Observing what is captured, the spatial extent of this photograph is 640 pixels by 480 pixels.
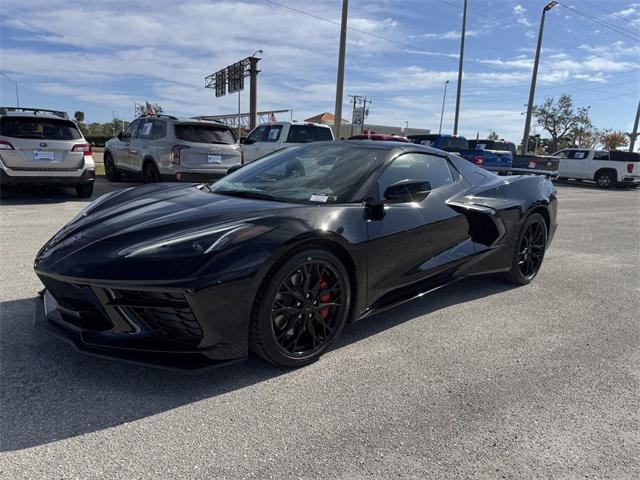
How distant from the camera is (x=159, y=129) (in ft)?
32.7

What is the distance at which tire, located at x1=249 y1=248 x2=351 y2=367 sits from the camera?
100 inches

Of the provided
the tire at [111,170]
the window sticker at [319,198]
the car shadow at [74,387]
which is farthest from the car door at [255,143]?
the car shadow at [74,387]

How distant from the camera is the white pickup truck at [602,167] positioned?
20703mm

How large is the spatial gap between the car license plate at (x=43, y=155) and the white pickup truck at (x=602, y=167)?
18575 mm

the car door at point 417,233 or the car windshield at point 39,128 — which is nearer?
the car door at point 417,233

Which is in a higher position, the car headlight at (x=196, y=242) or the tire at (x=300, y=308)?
the car headlight at (x=196, y=242)

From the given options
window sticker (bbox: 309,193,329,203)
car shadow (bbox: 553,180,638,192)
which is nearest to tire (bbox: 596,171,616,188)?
car shadow (bbox: 553,180,638,192)

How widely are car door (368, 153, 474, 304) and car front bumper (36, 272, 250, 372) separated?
105 centimetres

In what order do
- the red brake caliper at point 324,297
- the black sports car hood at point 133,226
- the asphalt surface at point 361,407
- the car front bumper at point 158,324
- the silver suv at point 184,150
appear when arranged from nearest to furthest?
1. the asphalt surface at point 361,407
2. the car front bumper at point 158,324
3. the black sports car hood at point 133,226
4. the red brake caliper at point 324,297
5. the silver suv at point 184,150

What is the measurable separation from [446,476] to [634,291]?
384cm

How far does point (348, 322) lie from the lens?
3049 mm

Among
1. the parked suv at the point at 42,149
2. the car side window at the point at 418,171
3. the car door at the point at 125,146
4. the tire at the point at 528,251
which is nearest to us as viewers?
the car side window at the point at 418,171

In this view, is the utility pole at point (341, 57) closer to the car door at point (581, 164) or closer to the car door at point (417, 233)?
the car door at point (581, 164)

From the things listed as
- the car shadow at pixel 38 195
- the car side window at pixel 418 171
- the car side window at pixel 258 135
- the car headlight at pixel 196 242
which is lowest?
the car shadow at pixel 38 195
